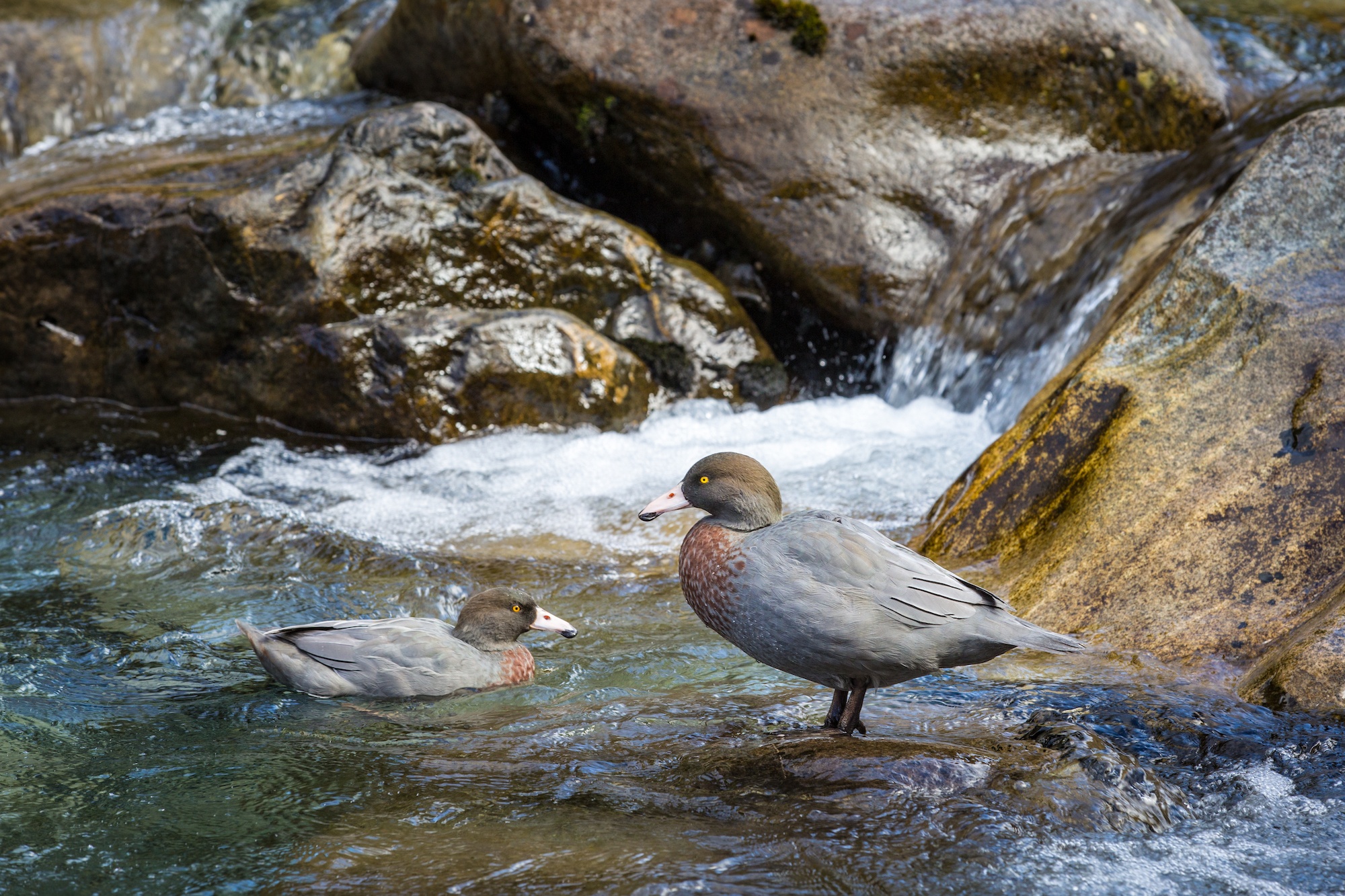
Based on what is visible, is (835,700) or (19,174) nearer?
(835,700)

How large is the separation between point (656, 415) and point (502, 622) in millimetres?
3967

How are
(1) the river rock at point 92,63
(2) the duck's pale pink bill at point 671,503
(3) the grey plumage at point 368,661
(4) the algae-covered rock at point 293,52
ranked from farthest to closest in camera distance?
1. (4) the algae-covered rock at point 293,52
2. (1) the river rock at point 92,63
3. (3) the grey plumage at point 368,661
4. (2) the duck's pale pink bill at point 671,503

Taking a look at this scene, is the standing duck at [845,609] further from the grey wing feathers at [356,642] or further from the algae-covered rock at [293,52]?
the algae-covered rock at [293,52]

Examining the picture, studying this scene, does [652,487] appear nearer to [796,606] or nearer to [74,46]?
[796,606]

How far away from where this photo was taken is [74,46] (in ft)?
41.5

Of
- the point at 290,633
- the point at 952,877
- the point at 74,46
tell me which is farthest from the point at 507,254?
the point at 74,46

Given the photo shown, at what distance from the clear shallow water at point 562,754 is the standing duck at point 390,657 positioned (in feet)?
0.37

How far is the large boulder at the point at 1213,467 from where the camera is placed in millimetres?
4152

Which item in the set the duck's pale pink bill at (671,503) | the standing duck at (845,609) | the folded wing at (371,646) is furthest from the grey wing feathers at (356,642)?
the standing duck at (845,609)

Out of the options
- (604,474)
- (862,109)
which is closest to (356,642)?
(604,474)

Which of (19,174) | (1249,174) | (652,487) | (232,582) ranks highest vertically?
(1249,174)

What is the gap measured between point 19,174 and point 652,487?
7.25 metres

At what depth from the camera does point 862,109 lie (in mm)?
9078

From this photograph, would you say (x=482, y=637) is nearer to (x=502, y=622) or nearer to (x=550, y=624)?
(x=502, y=622)
